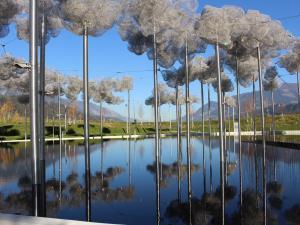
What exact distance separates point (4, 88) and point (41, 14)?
24225mm

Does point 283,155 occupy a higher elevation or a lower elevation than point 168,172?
higher

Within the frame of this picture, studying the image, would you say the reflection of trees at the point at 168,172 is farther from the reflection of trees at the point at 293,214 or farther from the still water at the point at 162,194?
the reflection of trees at the point at 293,214

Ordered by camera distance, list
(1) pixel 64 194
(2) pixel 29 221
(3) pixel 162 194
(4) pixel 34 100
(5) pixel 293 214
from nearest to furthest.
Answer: (2) pixel 29 221, (4) pixel 34 100, (5) pixel 293 214, (3) pixel 162 194, (1) pixel 64 194

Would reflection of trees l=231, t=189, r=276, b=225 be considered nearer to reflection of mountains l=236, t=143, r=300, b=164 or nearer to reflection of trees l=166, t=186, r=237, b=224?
reflection of trees l=166, t=186, r=237, b=224

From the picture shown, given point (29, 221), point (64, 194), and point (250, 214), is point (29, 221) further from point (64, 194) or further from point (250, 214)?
point (64, 194)

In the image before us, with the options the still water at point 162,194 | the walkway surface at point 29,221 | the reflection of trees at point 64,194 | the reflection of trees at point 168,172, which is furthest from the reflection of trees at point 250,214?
the reflection of trees at point 168,172

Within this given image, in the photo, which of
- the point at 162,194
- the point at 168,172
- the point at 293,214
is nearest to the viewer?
the point at 293,214

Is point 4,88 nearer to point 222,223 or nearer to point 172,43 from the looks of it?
point 172,43

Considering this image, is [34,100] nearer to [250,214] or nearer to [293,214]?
[250,214]

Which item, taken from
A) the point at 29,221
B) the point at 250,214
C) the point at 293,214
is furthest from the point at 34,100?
the point at 293,214

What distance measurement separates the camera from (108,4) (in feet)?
48.0

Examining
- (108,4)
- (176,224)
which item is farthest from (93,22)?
(176,224)

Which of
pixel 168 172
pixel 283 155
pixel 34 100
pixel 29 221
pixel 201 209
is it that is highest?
pixel 34 100

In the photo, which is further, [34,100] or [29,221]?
[34,100]
